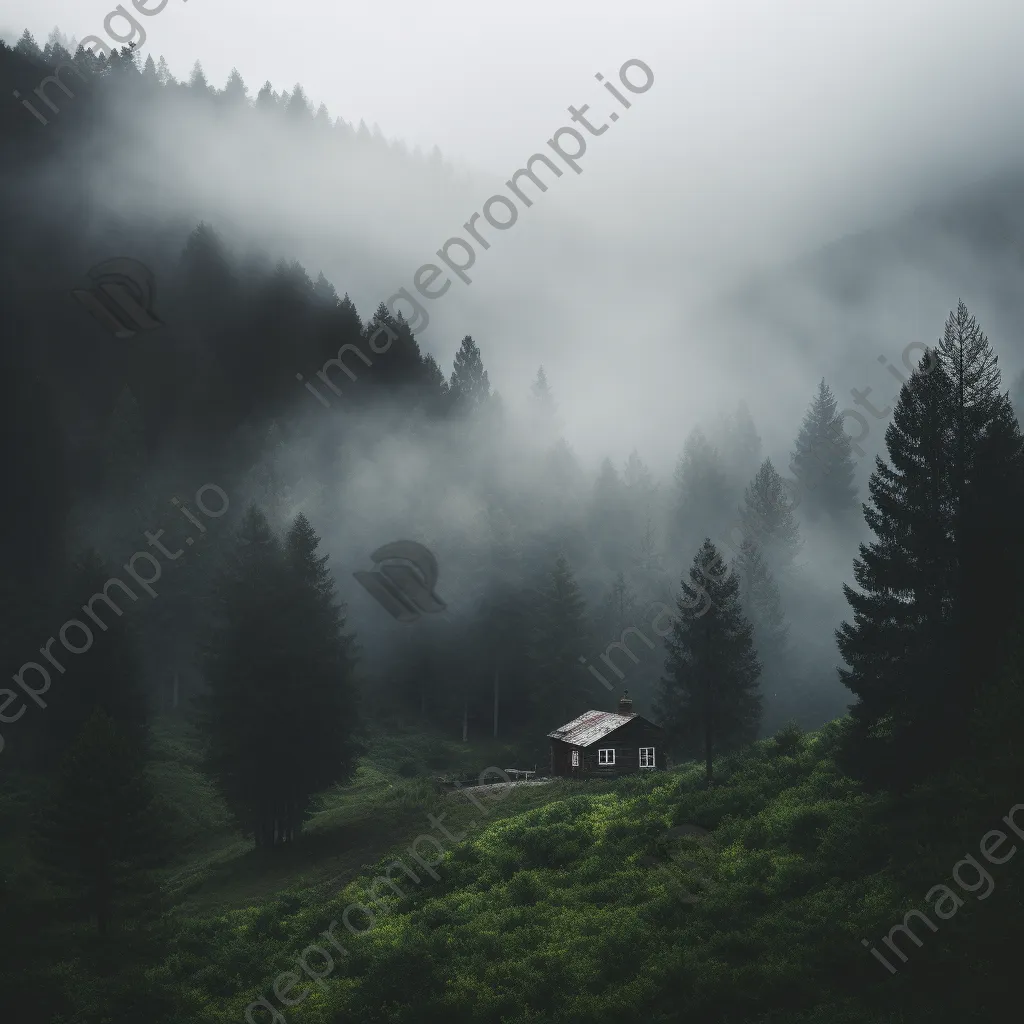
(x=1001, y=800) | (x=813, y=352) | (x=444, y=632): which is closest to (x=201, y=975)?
(x=1001, y=800)

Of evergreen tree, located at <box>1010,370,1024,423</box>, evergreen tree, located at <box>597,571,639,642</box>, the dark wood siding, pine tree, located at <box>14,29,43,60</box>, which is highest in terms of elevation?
pine tree, located at <box>14,29,43,60</box>

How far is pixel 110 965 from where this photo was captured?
2695 centimetres

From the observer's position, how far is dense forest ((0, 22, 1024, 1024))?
22.6m

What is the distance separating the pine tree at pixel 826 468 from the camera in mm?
110625

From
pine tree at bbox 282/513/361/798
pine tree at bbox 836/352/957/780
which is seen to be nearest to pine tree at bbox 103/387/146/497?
pine tree at bbox 282/513/361/798

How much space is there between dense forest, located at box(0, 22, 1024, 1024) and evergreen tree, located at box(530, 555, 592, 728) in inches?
13.0

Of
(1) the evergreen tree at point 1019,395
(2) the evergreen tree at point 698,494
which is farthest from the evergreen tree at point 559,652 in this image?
(1) the evergreen tree at point 1019,395

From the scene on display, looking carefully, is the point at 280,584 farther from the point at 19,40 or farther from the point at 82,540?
the point at 19,40

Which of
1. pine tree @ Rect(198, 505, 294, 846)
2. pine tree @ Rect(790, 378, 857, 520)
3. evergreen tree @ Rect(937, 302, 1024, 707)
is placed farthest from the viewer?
pine tree @ Rect(790, 378, 857, 520)

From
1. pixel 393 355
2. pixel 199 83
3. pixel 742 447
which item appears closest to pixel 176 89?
pixel 199 83

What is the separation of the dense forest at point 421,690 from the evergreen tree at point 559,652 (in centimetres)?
33

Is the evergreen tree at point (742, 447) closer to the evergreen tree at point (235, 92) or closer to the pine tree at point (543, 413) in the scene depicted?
the pine tree at point (543, 413)

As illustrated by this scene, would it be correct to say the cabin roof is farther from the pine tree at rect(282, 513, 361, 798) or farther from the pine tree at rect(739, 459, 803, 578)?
the pine tree at rect(739, 459, 803, 578)

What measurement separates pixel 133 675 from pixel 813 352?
18863cm
